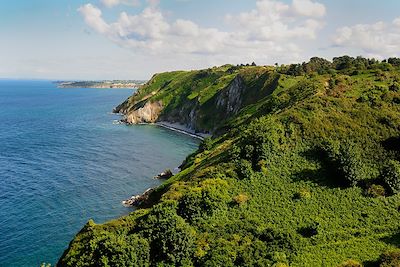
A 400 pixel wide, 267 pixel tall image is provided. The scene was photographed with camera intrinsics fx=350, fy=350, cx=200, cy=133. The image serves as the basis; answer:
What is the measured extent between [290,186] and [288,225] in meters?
8.52

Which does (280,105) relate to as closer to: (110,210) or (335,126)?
(335,126)

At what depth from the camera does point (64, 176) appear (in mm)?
99625

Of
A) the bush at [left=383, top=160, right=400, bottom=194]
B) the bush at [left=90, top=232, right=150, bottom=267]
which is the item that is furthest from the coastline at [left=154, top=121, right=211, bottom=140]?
the bush at [left=90, top=232, right=150, bottom=267]

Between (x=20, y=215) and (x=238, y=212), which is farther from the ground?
(x=238, y=212)

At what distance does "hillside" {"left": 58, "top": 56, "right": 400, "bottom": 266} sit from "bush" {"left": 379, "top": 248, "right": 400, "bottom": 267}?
3.5 inches

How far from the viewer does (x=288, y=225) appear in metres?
42.5

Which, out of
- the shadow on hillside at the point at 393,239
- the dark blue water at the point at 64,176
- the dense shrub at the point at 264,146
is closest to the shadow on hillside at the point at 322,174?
the dense shrub at the point at 264,146

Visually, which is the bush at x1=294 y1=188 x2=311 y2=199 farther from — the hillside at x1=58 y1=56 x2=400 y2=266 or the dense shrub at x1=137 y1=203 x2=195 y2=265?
the dense shrub at x1=137 y1=203 x2=195 y2=265

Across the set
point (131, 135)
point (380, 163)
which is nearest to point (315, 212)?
point (380, 163)

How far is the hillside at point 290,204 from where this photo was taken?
37125 mm

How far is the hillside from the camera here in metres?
37.1

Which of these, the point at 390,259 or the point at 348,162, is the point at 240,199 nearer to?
the point at 348,162

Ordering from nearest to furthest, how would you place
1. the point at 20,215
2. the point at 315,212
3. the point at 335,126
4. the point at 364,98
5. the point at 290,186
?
the point at 315,212
the point at 290,186
the point at 335,126
the point at 364,98
the point at 20,215

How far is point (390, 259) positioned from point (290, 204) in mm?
14666
